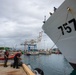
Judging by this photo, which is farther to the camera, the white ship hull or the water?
the water

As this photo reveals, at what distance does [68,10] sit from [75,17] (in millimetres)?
673

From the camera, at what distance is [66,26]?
40.8 ft

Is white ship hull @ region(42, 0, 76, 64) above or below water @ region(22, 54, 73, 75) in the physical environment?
above

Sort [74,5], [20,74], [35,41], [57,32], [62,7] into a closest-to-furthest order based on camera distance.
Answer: [20,74] → [74,5] → [62,7] → [57,32] → [35,41]

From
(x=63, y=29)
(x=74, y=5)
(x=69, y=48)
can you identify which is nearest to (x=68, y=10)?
(x=74, y=5)

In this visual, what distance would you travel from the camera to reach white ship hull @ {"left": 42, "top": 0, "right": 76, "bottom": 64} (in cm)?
1123

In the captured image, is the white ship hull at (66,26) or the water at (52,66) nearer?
the white ship hull at (66,26)

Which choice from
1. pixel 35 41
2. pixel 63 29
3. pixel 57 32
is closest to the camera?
pixel 63 29

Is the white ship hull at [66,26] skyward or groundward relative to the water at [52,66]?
skyward

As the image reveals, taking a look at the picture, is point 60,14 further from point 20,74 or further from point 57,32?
point 20,74

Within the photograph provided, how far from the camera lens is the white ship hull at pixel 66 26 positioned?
36.9 ft

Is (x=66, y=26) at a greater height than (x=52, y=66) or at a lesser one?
greater

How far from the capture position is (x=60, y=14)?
40.6 ft

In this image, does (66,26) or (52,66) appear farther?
(52,66)
